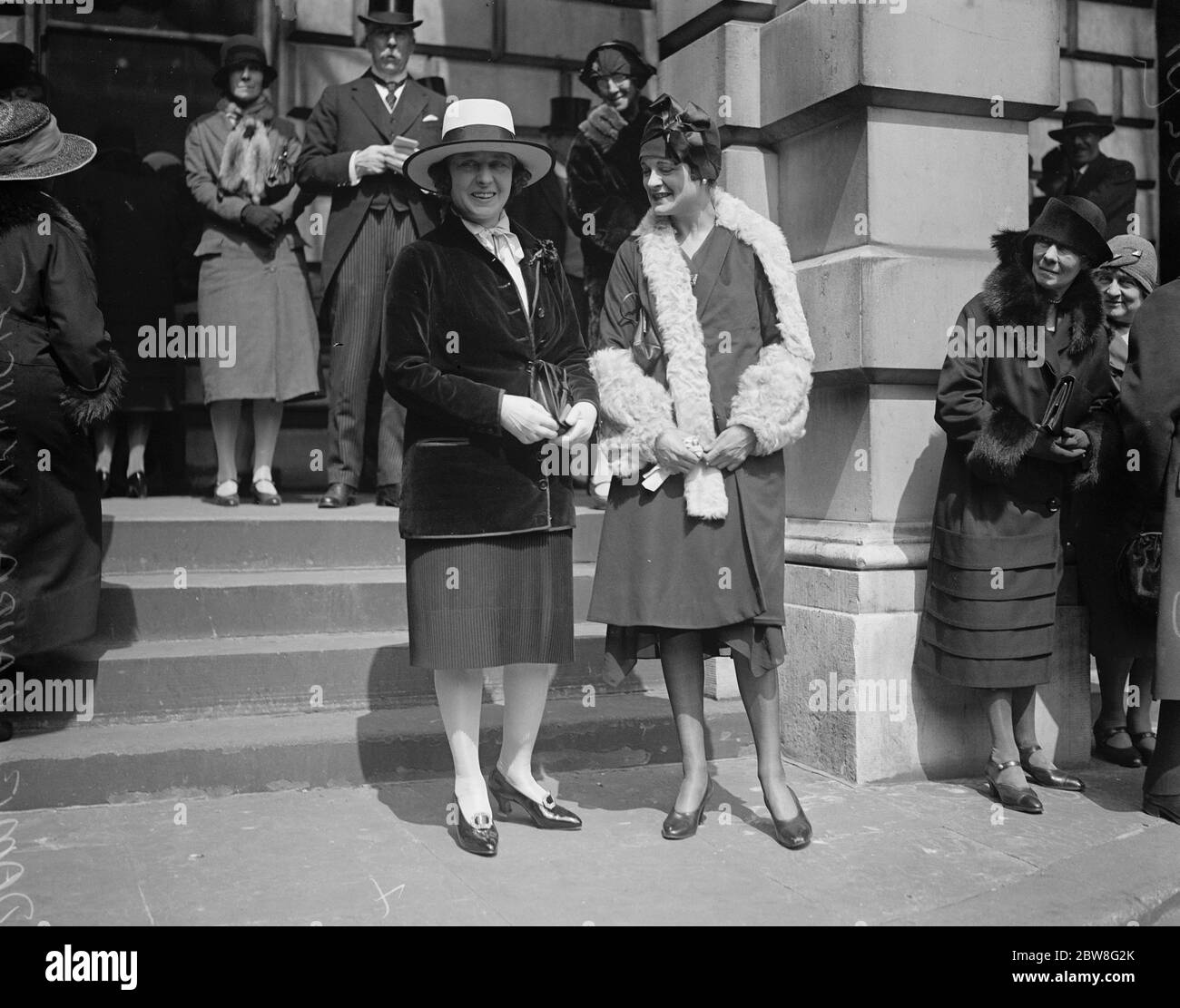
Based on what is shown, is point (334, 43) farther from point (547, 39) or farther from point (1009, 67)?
point (1009, 67)

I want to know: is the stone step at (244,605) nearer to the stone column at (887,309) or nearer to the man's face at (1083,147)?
the stone column at (887,309)

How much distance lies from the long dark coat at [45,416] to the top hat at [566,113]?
4.85 metres

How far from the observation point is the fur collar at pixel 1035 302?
5.30 metres

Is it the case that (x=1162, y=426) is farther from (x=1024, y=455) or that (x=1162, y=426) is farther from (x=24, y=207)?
(x=24, y=207)

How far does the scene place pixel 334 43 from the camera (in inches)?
376

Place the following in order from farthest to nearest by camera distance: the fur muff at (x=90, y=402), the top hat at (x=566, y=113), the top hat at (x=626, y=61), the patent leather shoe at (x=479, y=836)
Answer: the top hat at (x=566, y=113), the top hat at (x=626, y=61), the fur muff at (x=90, y=402), the patent leather shoe at (x=479, y=836)

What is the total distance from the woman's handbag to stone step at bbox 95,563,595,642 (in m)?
3.13

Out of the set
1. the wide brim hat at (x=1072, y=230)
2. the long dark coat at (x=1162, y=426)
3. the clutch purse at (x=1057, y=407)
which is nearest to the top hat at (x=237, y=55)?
the wide brim hat at (x=1072, y=230)

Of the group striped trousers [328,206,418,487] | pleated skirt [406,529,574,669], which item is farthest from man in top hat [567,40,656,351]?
pleated skirt [406,529,574,669]

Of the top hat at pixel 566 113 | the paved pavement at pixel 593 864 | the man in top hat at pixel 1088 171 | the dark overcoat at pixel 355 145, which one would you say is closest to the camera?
the paved pavement at pixel 593 864

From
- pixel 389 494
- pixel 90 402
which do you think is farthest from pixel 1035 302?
pixel 90 402

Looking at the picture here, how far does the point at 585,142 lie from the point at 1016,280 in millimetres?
2644

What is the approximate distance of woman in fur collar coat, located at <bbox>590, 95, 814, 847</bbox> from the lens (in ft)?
15.0

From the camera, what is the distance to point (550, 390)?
15.3ft
